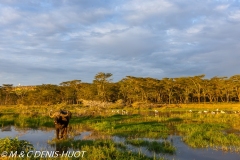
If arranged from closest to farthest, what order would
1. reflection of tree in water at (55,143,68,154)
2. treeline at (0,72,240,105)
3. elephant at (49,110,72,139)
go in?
reflection of tree in water at (55,143,68,154) → elephant at (49,110,72,139) → treeline at (0,72,240,105)

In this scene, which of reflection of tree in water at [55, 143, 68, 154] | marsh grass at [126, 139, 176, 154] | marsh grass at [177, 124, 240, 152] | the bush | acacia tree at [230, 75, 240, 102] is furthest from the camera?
acacia tree at [230, 75, 240, 102]

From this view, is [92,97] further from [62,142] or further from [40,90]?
[62,142]

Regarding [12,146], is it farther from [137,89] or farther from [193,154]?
[137,89]

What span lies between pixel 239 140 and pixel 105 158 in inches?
370

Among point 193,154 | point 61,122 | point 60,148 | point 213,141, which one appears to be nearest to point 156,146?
point 193,154

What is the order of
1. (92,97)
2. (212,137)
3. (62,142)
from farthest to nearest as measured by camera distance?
(92,97) → (212,137) → (62,142)

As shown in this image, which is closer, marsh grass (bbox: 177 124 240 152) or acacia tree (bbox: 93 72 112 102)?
marsh grass (bbox: 177 124 240 152)

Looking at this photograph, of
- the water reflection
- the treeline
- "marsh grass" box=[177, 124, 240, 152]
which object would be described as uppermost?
the treeline

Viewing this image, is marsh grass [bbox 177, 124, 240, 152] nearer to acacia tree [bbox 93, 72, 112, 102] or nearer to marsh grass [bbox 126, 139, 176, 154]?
marsh grass [bbox 126, 139, 176, 154]

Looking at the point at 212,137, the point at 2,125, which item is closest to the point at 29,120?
the point at 2,125

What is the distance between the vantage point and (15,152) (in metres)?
9.35

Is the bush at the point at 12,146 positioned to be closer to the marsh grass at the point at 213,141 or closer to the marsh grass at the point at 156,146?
the marsh grass at the point at 156,146

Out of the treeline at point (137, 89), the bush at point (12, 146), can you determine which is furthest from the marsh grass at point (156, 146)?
the treeline at point (137, 89)

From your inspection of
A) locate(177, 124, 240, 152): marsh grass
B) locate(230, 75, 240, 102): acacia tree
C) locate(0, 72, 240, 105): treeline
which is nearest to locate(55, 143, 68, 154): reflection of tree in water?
locate(177, 124, 240, 152): marsh grass
